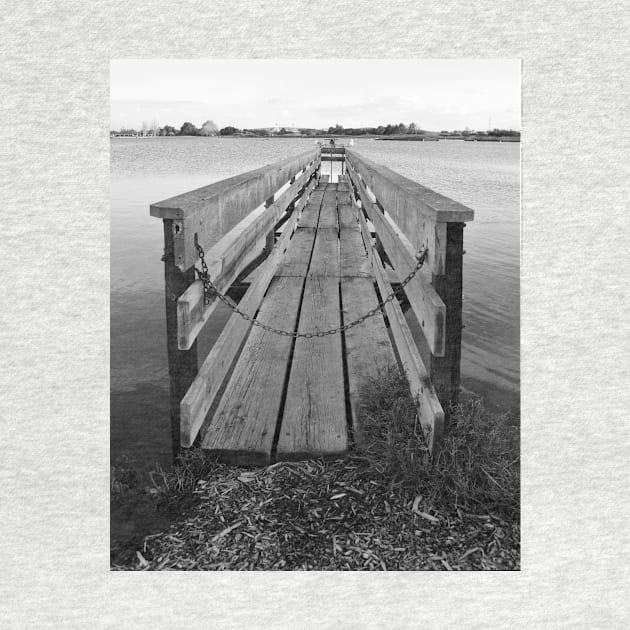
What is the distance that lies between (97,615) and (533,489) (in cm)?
159

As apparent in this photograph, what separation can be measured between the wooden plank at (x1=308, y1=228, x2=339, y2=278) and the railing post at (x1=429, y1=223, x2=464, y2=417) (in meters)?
3.43

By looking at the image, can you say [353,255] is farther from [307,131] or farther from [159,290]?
[307,131]

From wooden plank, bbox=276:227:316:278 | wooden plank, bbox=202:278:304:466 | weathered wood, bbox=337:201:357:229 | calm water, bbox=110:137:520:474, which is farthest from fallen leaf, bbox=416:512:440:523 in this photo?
weathered wood, bbox=337:201:357:229

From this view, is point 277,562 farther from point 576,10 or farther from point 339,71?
point 576,10

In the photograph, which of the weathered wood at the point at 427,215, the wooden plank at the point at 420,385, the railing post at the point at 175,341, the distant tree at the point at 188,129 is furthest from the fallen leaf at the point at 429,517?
the distant tree at the point at 188,129

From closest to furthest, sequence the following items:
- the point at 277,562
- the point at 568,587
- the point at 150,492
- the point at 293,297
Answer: the point at 277,562 < the point at 568,587 < the point at 150,492 < the point at 293,297

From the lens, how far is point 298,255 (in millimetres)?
6898

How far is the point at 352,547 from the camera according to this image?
7.55 feet

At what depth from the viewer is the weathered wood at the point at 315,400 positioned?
279 cm

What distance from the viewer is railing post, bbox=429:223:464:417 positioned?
2441mm

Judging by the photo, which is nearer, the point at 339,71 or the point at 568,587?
the point at 568,587

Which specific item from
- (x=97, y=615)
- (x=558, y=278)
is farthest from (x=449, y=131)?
(x=97, y=615)

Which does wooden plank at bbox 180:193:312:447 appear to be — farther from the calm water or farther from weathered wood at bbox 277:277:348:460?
the calm water

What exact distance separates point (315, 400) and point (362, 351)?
736 millimetres
